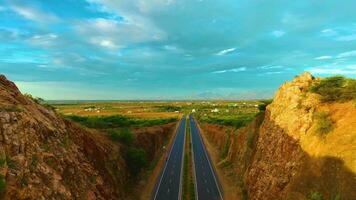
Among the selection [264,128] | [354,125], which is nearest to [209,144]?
[264,128]

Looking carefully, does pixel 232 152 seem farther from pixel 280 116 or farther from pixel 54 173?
pixel 54 173

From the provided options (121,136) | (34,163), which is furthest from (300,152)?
(121,136)

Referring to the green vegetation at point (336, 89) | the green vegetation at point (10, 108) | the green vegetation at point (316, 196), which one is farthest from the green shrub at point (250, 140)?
the green vegetation at point (10, 108)

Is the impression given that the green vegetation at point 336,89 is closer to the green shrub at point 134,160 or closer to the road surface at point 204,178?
the road surface at point 204,178

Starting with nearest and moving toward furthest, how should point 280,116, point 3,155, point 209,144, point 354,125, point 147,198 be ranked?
point 3,155 → point 354,125 → point 280,116 → point 147,198 → point 209,144

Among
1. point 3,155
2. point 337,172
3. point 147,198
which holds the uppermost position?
point 3,155

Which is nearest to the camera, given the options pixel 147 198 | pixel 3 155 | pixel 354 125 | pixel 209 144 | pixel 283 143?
pixel 3 155

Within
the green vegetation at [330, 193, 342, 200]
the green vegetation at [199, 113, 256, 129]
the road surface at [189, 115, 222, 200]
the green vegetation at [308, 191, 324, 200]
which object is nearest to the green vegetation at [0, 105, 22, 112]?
the road surface at [189, 115, 222, 200]
